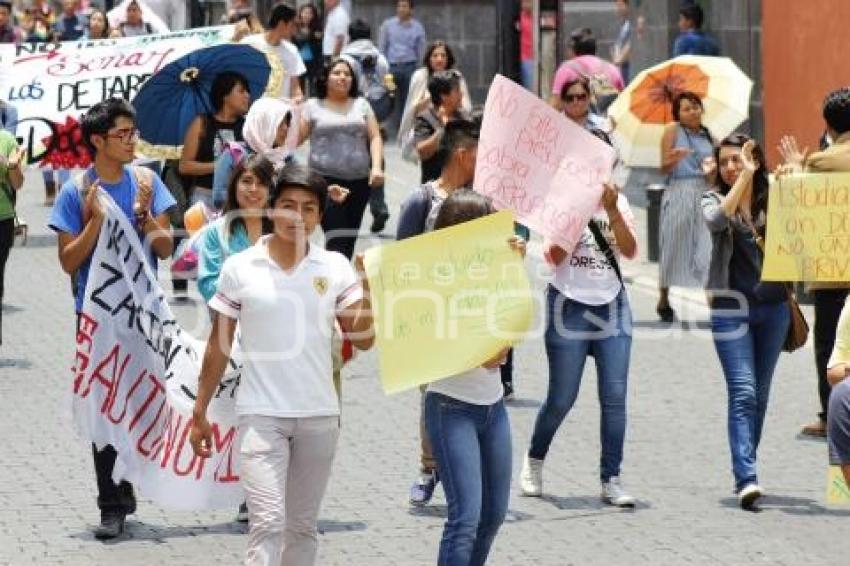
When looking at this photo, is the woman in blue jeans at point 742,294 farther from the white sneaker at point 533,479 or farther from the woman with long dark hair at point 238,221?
the woman with long dark hair at point 238,221

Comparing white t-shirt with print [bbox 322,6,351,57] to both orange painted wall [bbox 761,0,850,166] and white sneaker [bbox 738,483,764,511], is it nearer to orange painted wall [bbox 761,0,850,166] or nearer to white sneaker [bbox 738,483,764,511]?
orange painted wall [bbox 761,0,850,166]

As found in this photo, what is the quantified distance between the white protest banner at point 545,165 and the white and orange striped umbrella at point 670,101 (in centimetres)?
545

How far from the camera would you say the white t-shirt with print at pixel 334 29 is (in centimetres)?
2805

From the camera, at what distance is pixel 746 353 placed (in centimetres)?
1059

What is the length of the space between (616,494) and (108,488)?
2208 mm

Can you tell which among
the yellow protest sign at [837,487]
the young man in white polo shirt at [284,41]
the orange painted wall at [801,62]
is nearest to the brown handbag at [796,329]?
the yellow protest sign at [837,487]

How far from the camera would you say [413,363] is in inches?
327

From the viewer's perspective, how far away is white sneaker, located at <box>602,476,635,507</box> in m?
10.3

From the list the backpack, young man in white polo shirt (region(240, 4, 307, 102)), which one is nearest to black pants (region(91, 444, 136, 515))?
young man in white polo shirt (region(240, 4, 307, 102))

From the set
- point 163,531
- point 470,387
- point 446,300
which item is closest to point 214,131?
point 163,531

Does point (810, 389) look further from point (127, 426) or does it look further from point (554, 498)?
point (127, 426)

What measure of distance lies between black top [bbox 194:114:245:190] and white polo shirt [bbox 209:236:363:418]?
4.49 metres

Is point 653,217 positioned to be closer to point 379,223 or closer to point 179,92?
point 379,223

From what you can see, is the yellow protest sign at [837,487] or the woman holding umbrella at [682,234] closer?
the yellow protest sign at [837,487]
